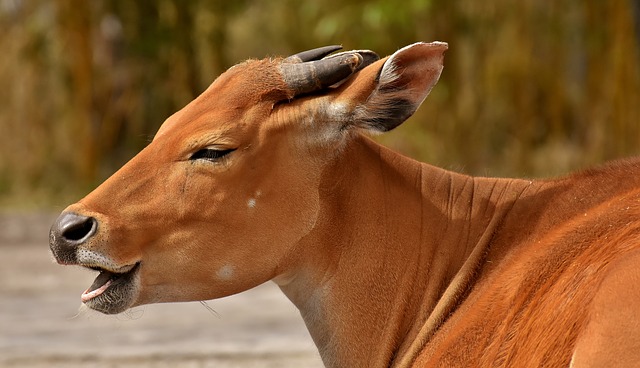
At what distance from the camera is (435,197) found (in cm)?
462

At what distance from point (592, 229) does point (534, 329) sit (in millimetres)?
457

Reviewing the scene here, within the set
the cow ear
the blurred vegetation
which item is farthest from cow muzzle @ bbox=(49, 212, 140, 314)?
the blurred vegetation

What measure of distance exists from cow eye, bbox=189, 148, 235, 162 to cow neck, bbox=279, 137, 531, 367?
40 centimetres

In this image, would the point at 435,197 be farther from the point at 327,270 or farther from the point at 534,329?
the point at 534,329

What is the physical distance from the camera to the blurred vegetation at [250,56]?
16812 mm

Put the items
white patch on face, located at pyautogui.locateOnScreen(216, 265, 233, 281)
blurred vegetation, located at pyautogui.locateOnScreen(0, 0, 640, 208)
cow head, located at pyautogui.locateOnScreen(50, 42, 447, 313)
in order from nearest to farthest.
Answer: cow head, located at pyautogui.locateOnScreen(50, 42, 447, 313), white patch on face, located at pyautogui.locateOnScreen(216, 265, 233, 281), blurred vegetation, located at pyautogui.locateOnScreen(0, 0, 640, 208)

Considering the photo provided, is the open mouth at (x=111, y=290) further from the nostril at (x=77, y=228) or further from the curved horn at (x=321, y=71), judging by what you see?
the curved horn at (x=321, y=71)

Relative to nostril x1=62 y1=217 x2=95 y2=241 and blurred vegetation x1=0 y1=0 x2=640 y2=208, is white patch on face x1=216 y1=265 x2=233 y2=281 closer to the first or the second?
nostril x1=62 y1=217 x2=95 y2=241

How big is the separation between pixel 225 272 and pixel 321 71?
2.72 ft

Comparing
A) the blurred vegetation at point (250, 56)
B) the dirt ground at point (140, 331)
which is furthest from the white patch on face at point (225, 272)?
the blurred vegetation at point (250, 56)

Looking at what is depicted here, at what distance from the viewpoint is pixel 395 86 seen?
169 inches

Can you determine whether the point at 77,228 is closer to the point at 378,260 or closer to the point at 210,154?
the point at 210,154

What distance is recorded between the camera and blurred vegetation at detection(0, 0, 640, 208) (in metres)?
16.8

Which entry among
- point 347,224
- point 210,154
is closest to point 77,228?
point 210,154
